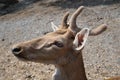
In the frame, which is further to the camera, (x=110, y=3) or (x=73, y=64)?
(x=110, y=3)

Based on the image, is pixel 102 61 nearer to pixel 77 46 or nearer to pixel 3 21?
pixel 77 46

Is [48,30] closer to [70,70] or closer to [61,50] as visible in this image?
[70,70]

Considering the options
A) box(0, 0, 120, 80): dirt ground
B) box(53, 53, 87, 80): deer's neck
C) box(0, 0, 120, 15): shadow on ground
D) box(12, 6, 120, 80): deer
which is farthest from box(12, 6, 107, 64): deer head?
box(0, 0, 120, 15): shadow on ground

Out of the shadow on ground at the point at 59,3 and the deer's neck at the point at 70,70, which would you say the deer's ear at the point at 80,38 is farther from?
the shadow on ground at the point at 59,3

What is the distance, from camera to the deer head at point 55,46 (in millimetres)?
4695

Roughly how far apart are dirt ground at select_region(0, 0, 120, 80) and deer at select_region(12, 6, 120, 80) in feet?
7.03

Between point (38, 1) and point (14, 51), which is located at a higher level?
point (14, 51)

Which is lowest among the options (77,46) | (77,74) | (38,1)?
(38,1)

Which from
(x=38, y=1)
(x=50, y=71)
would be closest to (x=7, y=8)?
(x=38, y=1)

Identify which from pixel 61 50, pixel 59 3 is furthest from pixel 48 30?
pixel 61 50

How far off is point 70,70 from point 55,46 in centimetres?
49

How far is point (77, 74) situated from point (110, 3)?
750 centimetres

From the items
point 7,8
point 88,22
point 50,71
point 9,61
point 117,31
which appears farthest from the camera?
point 7,8

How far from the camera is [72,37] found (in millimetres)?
5090
